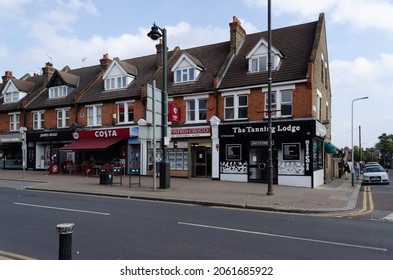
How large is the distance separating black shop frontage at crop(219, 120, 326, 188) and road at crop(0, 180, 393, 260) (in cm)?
967

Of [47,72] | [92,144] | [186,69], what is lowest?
[92,144]

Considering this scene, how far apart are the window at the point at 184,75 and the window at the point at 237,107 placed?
150 inches

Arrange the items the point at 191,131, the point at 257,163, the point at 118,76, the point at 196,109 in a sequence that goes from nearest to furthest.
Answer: the point at 257,163 → the point at 191,131 → the point at 196,109 → the point at 118,76

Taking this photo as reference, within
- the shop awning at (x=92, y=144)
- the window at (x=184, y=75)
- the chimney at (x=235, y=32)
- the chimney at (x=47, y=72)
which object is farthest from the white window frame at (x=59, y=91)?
the chimney at (x=235, y=32)

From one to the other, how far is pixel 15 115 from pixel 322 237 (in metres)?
32.6

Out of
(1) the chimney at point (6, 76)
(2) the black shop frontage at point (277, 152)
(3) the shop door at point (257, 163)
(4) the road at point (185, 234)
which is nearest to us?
(4) the road at point (185, 234)

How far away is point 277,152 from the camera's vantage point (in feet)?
66.7

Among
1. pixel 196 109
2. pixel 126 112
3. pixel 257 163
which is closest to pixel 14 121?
pixel 126 112

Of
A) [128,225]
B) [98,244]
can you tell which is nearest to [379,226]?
[128,225]

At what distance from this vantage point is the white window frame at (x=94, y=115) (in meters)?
27.2

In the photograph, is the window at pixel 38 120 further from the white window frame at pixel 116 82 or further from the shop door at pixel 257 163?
the shop door at pixel 257 163

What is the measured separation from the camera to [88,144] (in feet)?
84.2

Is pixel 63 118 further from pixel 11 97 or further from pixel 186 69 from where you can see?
pixel 186 69

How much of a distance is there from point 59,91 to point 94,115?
18.9 feet
